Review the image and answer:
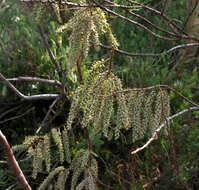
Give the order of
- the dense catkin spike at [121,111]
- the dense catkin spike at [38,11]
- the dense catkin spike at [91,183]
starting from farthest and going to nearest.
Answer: the dense catkin spike at [91,183]
the dense catkin spike at [38,11]
the dense catkin spike at [121,111]

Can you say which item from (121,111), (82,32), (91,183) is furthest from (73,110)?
(91,183)

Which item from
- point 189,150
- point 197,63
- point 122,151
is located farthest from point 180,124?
point 197,63

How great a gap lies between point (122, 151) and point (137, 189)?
2.23ft

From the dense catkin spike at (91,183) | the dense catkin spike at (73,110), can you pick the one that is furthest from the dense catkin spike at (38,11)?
the dense catkin spike at (91,183)

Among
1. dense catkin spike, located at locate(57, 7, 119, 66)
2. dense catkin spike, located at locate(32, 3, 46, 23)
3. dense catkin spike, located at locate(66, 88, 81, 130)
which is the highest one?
dense catkin spike, located at locate(32, 3, 46, 23)

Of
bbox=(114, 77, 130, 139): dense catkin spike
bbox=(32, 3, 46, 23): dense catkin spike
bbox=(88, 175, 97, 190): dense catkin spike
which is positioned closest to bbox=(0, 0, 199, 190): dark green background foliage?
bbox=(88, 175, 97, 190): dense catkin spike

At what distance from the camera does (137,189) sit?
2307 mm

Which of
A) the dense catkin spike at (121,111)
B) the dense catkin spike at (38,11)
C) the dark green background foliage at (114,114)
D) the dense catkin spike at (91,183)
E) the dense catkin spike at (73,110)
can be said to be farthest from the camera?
the dark green background foliage at (114,114)

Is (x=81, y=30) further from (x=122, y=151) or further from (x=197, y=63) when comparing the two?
(x=197, y=63)

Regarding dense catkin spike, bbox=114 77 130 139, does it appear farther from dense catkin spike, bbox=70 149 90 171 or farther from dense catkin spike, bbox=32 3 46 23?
dense catkin spike, bbox=70 149 90 171

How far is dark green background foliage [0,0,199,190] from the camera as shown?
107 inches

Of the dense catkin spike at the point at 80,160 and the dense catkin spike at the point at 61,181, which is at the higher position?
the dense catkin spike at the point at 80,160

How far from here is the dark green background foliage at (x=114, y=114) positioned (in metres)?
2.71

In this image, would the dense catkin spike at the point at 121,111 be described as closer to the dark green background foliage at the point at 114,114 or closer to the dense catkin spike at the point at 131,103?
the dense catkin spike at the point at 131,103
